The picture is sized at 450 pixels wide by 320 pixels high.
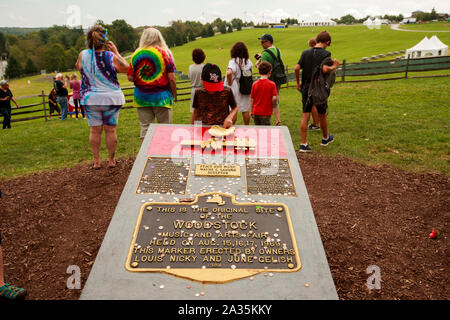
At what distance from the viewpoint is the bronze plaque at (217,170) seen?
325 cm

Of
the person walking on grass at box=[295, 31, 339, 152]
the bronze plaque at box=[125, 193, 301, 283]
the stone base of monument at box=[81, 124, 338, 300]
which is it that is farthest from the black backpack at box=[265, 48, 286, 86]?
the bronze plaque at box=[125, 193, 301, 283]

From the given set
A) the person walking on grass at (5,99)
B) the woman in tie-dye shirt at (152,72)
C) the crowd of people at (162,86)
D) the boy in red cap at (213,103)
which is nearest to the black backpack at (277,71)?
the crowd of people at (162,86)

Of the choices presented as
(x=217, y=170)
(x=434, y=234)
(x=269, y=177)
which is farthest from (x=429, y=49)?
(x=217, y=170)

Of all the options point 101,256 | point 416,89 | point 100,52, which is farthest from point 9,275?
point 416,89

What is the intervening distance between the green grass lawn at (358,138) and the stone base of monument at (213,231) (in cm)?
373

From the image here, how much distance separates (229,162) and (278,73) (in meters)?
4.08

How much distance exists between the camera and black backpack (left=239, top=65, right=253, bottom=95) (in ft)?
21.6

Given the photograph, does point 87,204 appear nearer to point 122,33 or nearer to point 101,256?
point 101,256

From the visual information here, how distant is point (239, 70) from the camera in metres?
6.56

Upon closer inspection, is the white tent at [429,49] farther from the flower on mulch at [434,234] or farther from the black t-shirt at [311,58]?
the flower on mulch at [434,234]

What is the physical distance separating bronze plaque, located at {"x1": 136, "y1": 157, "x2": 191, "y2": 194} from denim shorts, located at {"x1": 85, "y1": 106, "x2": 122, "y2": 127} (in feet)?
6.68

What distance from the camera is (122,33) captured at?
225 ft

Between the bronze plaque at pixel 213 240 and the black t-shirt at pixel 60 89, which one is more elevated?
the black t-shirt at pixel 60 89

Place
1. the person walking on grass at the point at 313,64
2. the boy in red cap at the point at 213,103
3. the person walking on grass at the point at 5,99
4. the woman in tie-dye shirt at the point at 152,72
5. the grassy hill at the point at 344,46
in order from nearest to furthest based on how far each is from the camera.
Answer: the boy in red cap at the point at 213,103 → the woman in tie-dye shirt at the point at 152,72 → the person walking on grass at the point at 313,64 → the person walking on grass at the point at 5,99 → the grassy hill at the point at 344,46
